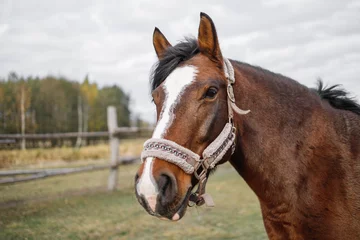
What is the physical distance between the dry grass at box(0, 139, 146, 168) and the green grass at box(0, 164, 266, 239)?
0.53 meters

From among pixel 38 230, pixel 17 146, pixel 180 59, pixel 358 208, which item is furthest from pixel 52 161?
pixel 358 208

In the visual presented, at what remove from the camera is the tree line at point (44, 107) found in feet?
25.8

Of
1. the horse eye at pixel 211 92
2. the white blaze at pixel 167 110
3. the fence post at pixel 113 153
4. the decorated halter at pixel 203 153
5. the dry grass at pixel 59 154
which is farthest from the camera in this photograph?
the fence post at pixel 113 153

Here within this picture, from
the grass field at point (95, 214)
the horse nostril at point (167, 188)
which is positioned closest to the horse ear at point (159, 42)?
the horse nostril at point (167, 188)

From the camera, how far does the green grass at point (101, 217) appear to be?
196 inches

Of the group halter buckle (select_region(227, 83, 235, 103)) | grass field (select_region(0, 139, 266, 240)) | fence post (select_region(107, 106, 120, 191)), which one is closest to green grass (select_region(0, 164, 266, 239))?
grass field (select_region(0, 139, 266, 240))

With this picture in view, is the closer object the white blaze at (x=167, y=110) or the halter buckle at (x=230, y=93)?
the white blaze at (x=167, y=110)

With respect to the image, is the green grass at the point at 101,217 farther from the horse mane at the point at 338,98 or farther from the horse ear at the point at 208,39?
the horse ear at the point at 208,39

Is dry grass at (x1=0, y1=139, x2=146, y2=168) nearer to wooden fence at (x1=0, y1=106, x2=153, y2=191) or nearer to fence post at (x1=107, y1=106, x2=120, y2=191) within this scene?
wooden fence at (x1=0, y1=106, x2=153, y2=191)

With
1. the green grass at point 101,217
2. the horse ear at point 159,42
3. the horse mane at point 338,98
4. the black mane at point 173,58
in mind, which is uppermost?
the horse ear at point 159,42

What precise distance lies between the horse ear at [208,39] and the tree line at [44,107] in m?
6.43

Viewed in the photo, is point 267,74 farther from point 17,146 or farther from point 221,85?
point 17,146

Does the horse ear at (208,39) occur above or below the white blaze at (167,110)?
above

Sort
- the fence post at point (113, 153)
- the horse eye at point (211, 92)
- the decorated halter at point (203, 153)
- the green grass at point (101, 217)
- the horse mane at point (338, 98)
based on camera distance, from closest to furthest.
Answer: the decorated halter at point (203, 153) < the horse eye at point (211, 92) < the horse mane at point (338, 98) < the green grass at point (101, 217) < the fence post at point (113, 153)
